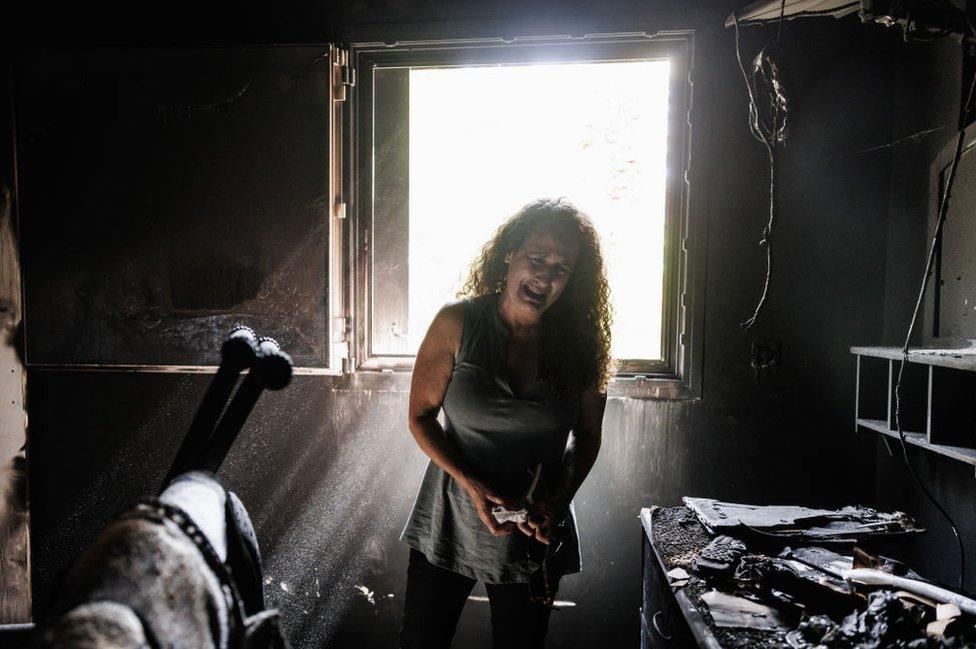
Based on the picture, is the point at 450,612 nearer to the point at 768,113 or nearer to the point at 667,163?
the point at 667,163

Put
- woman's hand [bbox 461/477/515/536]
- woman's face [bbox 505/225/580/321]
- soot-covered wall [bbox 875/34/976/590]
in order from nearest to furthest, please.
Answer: woman's hand [bbox 461/477/515/536]
woman's face [bbox 505/225/580/321]
soot-covered wall [bbox 875/34/976/590]

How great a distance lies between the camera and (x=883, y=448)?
2.06 metres

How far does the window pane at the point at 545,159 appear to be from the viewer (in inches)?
87.9

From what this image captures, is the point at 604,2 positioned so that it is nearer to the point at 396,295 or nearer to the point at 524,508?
the point at 396,295

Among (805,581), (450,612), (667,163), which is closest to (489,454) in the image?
(450,612)

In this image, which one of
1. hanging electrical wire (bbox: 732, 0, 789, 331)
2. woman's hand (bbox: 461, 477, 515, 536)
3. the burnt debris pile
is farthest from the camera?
hanging electrical wire (bbox: 732, 0, 789, 331)

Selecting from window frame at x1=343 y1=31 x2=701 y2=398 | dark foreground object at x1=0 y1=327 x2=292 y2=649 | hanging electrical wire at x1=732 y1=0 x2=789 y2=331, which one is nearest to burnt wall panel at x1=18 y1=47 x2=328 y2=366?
window frame at x1=343 y1=31 x2=701 y2=398

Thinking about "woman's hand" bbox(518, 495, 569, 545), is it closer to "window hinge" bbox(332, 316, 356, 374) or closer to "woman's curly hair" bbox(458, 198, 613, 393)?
"woman's curly hair" bbox(458, 198, 613, 393)

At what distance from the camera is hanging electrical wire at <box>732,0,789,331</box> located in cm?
207

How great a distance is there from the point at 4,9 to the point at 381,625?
336cm

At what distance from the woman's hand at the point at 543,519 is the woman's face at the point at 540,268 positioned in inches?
22.4

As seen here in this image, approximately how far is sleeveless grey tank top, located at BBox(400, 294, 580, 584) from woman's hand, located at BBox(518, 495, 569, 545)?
43 millimetres

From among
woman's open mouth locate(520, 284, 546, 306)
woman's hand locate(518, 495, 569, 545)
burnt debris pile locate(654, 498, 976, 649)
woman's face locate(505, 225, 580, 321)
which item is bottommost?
burnt debris pile locate(654, 498, 976, 649)

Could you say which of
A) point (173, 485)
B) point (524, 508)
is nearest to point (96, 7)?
point (173, 485)
